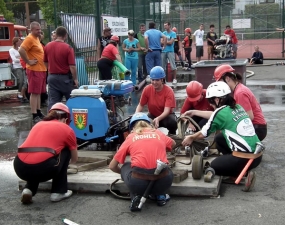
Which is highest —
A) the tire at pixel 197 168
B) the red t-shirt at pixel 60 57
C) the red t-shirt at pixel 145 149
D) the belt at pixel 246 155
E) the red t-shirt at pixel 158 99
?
the red t-shirt at pixel 60 57

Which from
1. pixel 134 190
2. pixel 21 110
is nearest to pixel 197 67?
pixel 21 110

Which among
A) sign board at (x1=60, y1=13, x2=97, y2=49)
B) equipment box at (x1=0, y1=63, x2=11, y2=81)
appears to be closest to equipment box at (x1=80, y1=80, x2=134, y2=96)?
sign board at (x1=60, y1=13, x2=97, y2=49)

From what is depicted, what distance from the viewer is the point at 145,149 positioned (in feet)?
16.4

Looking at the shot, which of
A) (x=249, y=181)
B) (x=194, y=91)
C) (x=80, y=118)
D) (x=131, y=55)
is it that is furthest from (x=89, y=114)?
(x=131, y=55)

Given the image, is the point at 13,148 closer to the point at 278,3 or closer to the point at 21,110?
the point at 21,110

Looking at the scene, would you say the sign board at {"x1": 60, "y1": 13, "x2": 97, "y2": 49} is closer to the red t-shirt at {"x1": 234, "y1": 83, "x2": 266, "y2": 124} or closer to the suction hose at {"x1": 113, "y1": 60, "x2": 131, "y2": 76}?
the suction hose at {"x1": 113, "y1": 60, "x2": 131, "y2": 76}

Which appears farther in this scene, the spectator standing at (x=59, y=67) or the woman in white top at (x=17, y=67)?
the woman in white top at (x=17, y=67)

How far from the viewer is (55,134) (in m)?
5.32

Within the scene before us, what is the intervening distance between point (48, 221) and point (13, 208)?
574 millimetres

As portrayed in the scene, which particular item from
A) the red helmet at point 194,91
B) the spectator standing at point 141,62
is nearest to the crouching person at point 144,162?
the red helmet at point 194,91

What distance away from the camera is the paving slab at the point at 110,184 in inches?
213

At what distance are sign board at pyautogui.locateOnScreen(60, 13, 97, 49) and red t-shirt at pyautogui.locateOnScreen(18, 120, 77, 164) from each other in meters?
6.10

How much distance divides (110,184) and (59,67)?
3628 millimetres

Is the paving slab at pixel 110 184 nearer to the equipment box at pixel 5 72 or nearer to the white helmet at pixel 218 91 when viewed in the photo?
the white helmet at pixel 218 91
